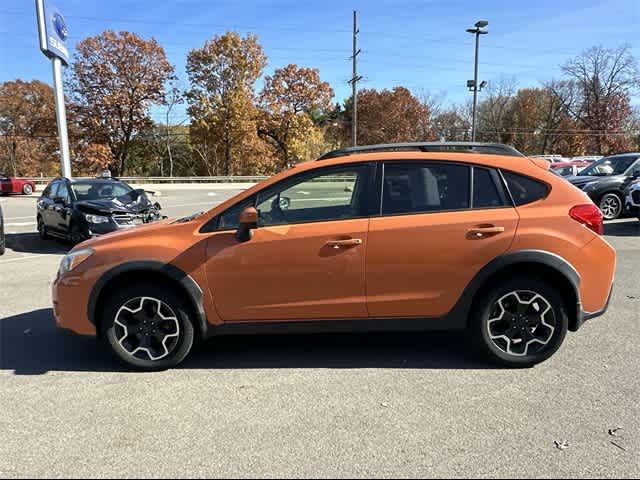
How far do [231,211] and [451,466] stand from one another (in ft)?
7.74

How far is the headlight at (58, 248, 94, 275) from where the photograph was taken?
389 centimetres

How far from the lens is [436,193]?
12.7ft

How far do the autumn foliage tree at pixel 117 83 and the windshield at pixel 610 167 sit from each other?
130 ft

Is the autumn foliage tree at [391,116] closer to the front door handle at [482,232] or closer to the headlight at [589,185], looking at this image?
the headlight at [589,185]

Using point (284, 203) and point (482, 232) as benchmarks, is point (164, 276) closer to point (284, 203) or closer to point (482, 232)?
point (284, 203)

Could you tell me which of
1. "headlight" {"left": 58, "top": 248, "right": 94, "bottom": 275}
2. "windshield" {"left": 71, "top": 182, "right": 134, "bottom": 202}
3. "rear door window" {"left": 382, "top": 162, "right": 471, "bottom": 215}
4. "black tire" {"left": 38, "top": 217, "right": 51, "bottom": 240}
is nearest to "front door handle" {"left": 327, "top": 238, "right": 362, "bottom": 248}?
"rear door window" {"left": 382, "top": 162, "right": 471, "bottom": 215}

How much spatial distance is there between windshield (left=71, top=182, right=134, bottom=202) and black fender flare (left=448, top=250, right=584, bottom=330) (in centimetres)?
875

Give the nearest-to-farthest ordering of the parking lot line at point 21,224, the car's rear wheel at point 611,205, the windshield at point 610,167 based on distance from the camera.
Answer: the car's rear wheel at point 611,205
the windshield at point 610,167
the parking lot line at point 21,224

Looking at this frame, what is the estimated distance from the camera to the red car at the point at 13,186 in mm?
29288

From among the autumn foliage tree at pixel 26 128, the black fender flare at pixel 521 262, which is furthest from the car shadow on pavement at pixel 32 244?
the autumn foliage tree at pixel 26 128

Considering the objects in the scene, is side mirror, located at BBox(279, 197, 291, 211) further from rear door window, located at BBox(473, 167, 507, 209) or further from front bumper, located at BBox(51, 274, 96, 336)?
front bumper, located at BBox(51, 274, 96, 336)

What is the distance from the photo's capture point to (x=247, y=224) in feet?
12.1

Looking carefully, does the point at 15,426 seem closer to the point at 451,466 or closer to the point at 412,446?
the point at 412,446

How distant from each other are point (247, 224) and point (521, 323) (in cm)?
229
